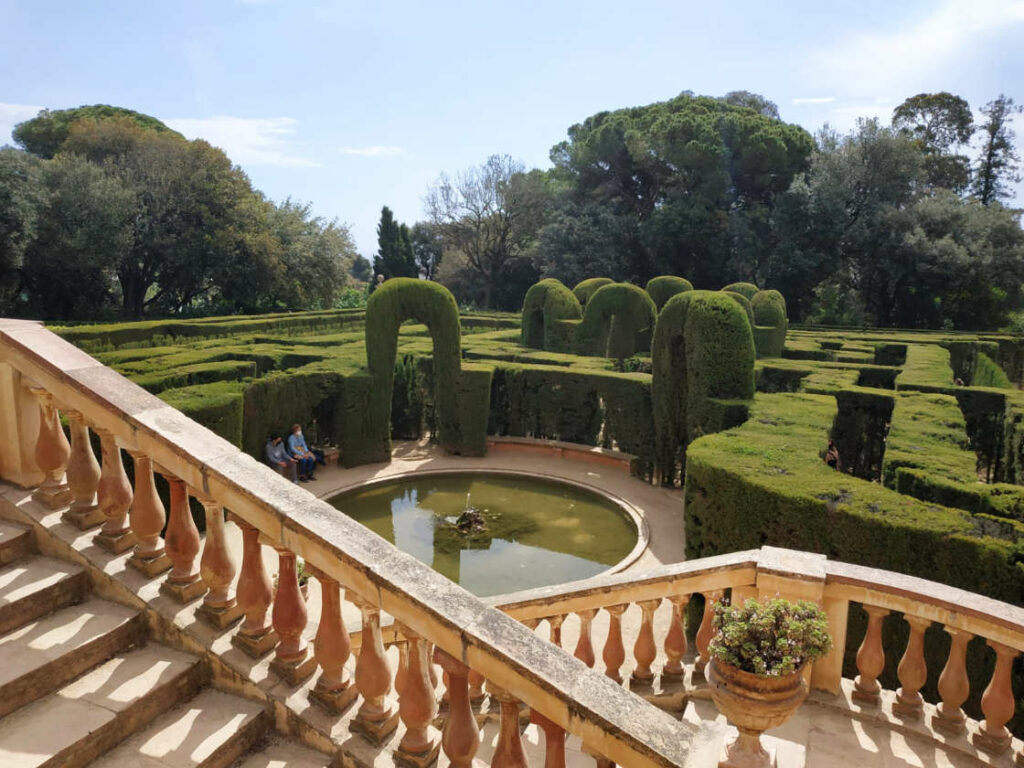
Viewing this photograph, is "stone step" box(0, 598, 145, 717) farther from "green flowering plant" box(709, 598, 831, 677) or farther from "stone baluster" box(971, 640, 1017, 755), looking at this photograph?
"stone baluster" box(971, 640, 1017, 755)

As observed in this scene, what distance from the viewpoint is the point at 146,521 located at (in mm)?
3201

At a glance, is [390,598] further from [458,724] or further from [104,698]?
[104,698]

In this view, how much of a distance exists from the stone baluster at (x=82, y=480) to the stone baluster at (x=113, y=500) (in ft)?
0.46

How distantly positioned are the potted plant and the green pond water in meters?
5.98

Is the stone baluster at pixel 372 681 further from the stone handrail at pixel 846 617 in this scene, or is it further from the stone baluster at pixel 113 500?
the stone handrail at pixel 846 617

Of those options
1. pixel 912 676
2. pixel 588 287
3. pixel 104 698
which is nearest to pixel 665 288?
pixel 588 287

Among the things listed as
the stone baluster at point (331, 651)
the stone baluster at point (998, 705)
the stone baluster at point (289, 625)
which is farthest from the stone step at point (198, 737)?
the stone baluster at point (998, 705)

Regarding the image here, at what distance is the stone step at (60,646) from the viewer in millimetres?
2613

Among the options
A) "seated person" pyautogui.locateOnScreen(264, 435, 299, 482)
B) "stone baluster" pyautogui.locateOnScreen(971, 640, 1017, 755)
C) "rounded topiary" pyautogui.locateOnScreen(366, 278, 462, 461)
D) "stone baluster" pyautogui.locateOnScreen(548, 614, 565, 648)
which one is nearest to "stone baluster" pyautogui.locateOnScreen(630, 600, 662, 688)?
"stone baluster" pyautogui.locateOnScreen(548, 614, 565, 648)

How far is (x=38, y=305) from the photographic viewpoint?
29688 millimetres

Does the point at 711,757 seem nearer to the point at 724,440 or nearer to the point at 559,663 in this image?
the point at 559,663

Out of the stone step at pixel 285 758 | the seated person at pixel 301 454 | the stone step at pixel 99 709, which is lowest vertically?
the seated person at pixel 301 454

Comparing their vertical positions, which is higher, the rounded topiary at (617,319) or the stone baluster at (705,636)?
the rounded topiary at (617,319)

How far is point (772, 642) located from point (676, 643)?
2.20m
